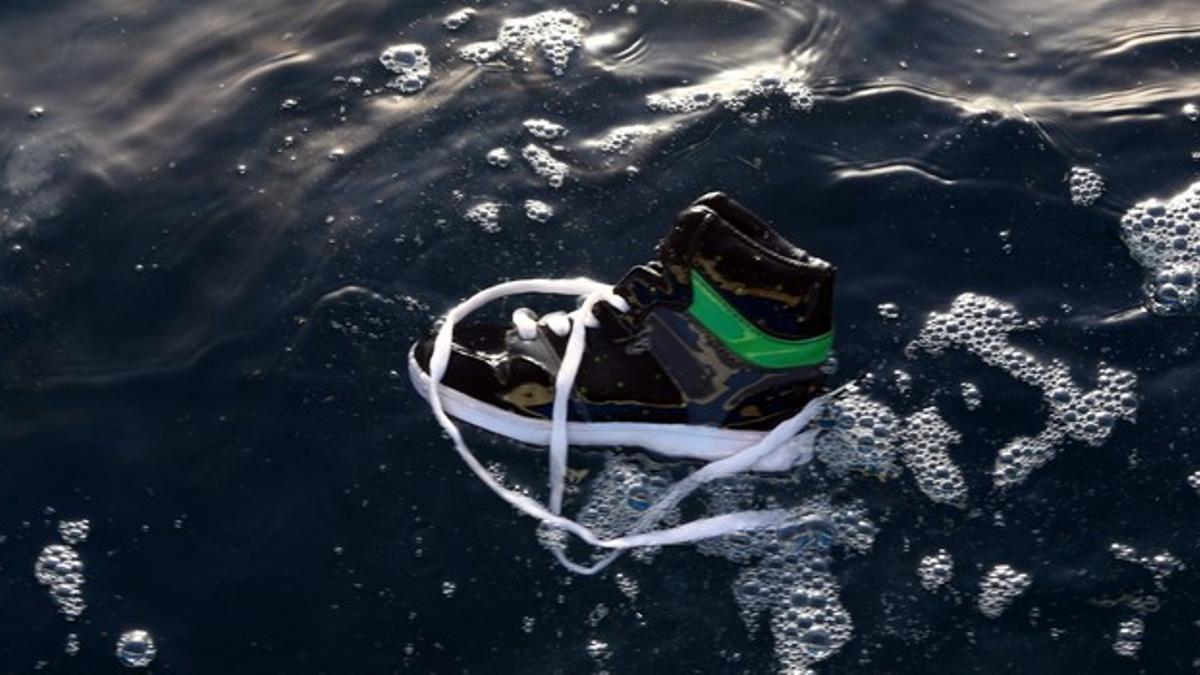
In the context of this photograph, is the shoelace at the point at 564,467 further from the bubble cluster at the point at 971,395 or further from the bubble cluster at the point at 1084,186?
the bubble cluster at the point at 1084,186

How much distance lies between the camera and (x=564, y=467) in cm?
280

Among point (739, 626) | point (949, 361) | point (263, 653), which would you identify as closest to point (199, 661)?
point (263, 653)

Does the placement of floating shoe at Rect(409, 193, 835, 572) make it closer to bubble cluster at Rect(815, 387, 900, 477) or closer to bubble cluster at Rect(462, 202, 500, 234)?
bubble cluster at Rect(815, 387, 900, 477)

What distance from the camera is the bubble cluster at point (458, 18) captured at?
11.7ft

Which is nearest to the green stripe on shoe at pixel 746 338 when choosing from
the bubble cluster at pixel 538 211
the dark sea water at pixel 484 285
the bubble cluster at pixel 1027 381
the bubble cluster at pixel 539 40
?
the dark sea water at pixel 484 285

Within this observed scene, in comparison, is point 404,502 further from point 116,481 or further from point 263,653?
point 116,481

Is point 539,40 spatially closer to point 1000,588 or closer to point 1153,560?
point 1000,588

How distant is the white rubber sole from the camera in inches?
110

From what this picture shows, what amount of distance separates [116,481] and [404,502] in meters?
0.56

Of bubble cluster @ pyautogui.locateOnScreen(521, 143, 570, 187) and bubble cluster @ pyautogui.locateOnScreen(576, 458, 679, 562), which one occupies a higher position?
bubble cluster @ pyautogui.locateOnScreen(521, 143, 570, 187)

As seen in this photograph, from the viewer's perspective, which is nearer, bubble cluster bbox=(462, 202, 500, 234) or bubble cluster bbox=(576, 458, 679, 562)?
bubble cluster bbox=(576, 458, 679, 562)

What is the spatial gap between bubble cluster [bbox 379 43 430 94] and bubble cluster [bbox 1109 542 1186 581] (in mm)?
1811

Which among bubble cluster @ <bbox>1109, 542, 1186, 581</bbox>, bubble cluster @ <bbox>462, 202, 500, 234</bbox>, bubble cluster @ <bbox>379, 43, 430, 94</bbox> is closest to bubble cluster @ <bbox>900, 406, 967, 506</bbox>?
bubble cluster @ <bbox>1109, 542, 1186, 581</bbox>

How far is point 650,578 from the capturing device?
275cm
